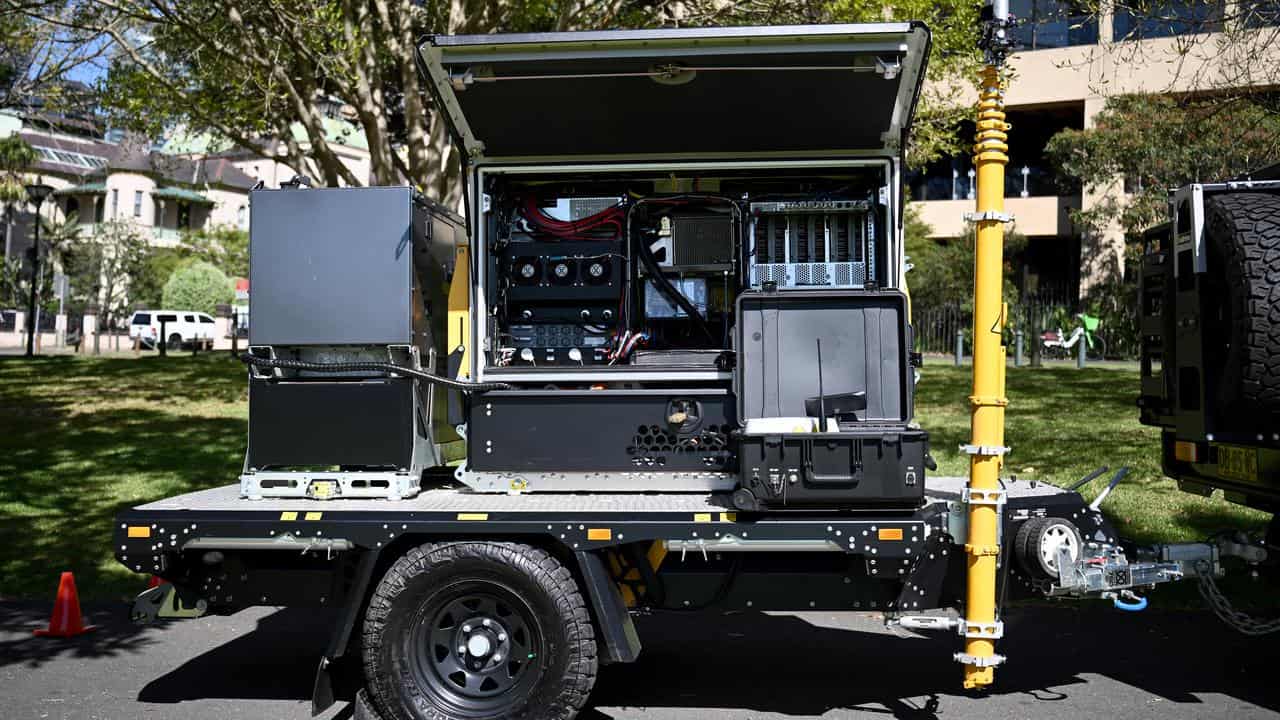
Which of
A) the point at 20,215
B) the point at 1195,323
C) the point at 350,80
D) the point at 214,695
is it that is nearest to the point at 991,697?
the point at 1195,323

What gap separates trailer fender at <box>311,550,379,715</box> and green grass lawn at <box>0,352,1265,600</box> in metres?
3.89

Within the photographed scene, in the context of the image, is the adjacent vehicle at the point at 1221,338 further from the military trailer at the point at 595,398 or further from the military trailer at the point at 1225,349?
the military trailer at the point at 595,398

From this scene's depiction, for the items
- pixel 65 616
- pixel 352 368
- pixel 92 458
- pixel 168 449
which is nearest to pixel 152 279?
pixel 168 449

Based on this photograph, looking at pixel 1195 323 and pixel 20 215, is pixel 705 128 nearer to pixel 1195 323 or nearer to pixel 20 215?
pixel 1195 323

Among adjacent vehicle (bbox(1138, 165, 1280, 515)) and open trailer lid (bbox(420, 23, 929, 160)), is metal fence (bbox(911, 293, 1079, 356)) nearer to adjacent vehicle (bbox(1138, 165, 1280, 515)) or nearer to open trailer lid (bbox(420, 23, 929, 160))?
adjacent vehicle (bbox(1138, 165, 1280, 515))

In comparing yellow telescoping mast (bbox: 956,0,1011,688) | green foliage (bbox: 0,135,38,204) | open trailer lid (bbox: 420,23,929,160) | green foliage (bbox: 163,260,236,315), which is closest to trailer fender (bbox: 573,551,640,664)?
yellow telescoping mast (bbox: 956,0,1011,688)

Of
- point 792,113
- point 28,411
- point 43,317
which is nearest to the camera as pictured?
point 792,113

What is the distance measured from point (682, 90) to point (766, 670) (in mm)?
3040

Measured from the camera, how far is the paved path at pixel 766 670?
5.19 metres

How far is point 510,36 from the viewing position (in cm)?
482

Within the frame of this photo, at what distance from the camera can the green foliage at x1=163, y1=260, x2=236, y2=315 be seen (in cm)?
4691

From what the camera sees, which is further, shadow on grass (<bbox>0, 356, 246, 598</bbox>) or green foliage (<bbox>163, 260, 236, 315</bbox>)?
green foliage (<bbox>163, 260, 236, 315</bbox>)

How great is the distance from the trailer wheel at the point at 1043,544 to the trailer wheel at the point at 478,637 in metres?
1.90

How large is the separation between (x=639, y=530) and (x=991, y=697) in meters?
2.07
